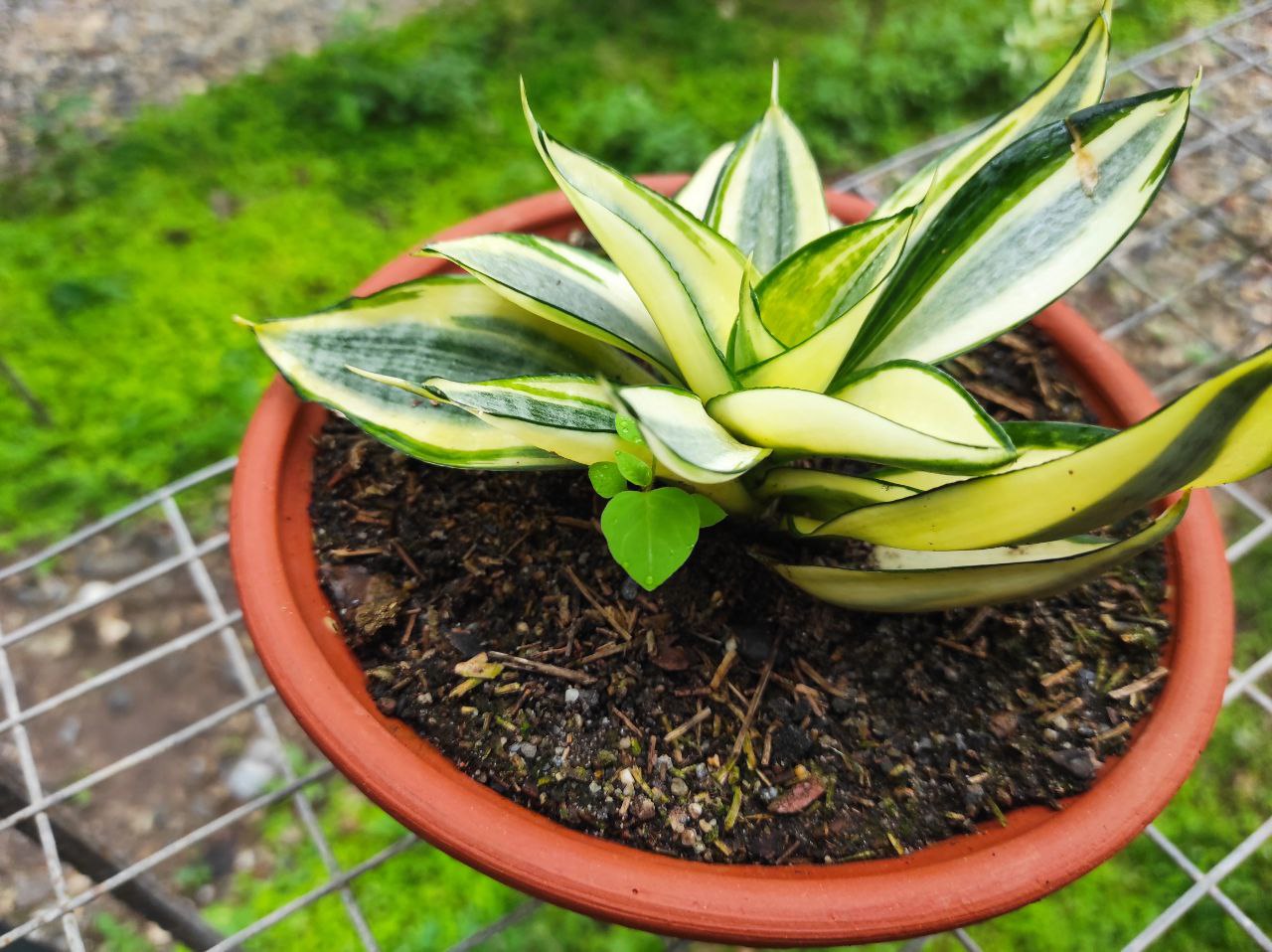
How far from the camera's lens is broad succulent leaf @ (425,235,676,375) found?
2.31 feet

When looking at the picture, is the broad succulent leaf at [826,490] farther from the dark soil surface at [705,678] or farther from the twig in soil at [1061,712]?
the twig in soil at [1061,712]

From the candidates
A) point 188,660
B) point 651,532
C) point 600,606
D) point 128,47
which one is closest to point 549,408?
point 651,532

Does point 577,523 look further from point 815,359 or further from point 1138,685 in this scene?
point 1138,685

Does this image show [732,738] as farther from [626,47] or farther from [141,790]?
[626,47]

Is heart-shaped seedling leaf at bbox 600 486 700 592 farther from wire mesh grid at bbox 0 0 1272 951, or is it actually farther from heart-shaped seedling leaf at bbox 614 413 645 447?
wire mesh grid at bbox 0 0 1272 951

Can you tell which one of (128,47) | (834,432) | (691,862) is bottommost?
(128,47)

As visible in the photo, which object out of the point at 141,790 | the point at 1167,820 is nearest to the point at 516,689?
the point at 141,790

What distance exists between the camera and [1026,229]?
2.29ft

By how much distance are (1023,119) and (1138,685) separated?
1.55 feet

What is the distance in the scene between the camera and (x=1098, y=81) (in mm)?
716

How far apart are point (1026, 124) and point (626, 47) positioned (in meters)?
1.42

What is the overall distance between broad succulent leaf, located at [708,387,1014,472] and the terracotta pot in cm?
30

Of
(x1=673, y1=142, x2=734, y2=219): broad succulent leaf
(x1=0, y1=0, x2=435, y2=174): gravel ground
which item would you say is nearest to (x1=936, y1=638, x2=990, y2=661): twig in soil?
(x1=673, y1=142, x2=734, y2=219): broad succulent leaf

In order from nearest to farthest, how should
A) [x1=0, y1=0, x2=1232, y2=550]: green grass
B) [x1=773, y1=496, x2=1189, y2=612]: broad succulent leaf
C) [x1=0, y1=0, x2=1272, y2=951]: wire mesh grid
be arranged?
[x1=773, y1=496, x2=1189, y2=612]: broad succulent leaf
[x1=0, y1=0, x2=1272, y2=951]: wire mesh grid
[x1=0, y1=0, x2=1232, y2=550]: green grass
